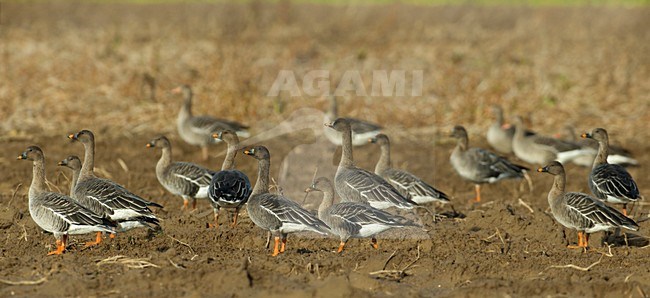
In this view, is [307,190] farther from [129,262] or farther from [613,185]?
[613,185]

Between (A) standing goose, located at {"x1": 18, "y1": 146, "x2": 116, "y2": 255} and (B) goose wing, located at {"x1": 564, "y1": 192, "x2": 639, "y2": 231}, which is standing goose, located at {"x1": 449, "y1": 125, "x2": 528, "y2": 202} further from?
(A) standing goose, located at {"x1": 18, "y1": 146, "x2": 116, "y2": 255}

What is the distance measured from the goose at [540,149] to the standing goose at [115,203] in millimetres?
8603

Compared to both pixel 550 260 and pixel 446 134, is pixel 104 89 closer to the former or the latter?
pixel 446 134

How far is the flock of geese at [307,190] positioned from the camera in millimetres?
10695

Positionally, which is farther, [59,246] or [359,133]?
[359,133]

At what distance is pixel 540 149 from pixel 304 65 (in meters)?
8.81

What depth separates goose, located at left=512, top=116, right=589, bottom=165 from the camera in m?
17.4

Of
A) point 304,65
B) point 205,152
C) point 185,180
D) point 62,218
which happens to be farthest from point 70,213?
point 304,65

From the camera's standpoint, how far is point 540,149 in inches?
697

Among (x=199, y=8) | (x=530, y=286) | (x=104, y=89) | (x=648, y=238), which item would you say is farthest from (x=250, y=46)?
(x=530, y=286)

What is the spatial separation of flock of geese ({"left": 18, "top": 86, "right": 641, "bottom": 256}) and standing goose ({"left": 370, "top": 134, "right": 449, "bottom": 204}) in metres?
0.01

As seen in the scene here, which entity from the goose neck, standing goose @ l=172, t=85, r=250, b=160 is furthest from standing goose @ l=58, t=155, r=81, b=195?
standing goose @ l=172, t=85, r=250, b=160

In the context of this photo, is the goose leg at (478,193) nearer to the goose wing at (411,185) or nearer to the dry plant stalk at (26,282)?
the goose wing at (411,185)

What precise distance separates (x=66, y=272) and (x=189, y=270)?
4.07ft
